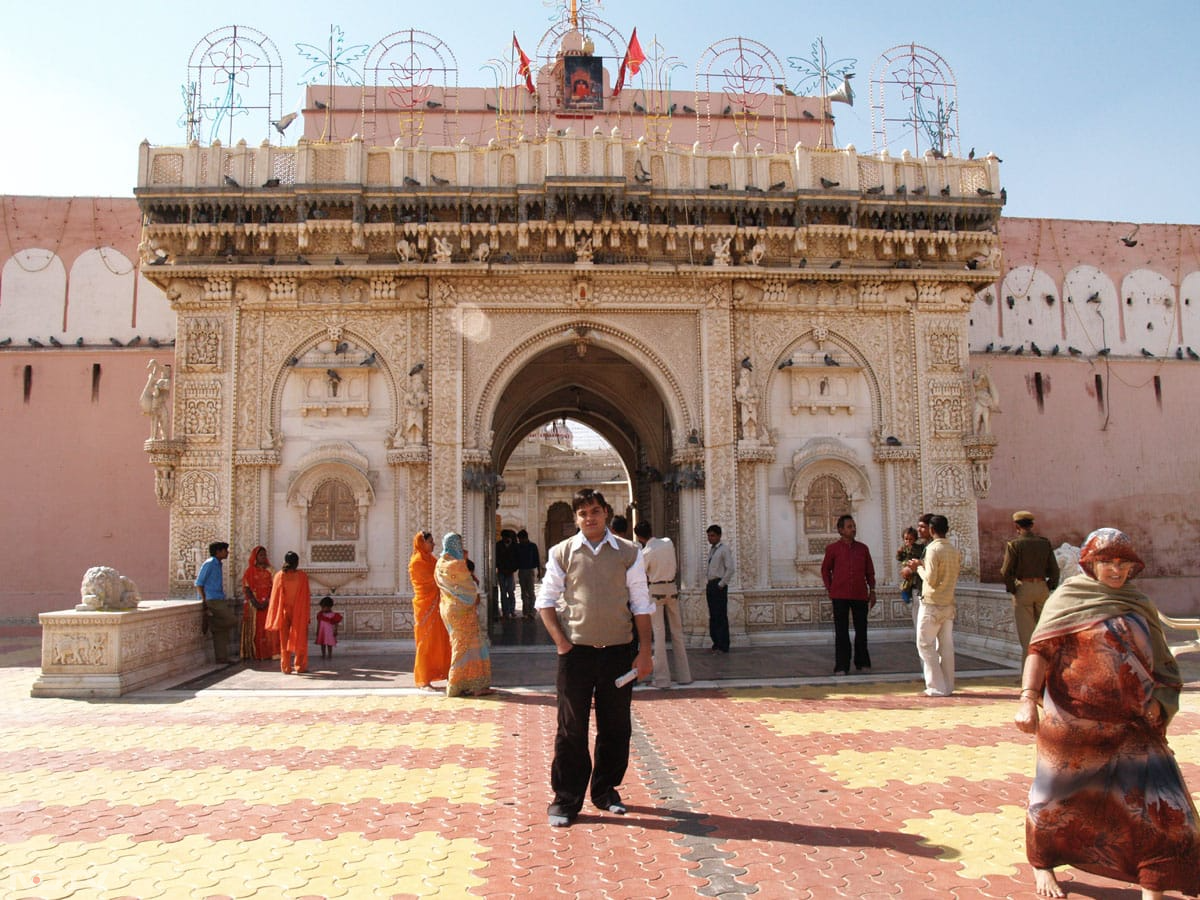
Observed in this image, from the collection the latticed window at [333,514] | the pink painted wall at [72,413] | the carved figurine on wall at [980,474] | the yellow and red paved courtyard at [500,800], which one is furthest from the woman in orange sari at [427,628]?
the pink painted wall at [72,413]

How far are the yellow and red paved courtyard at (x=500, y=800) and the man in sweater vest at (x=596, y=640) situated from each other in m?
0.31

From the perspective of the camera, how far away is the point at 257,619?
37.3 feet

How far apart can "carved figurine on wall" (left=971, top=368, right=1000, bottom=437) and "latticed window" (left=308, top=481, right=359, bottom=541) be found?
8778 millimetres

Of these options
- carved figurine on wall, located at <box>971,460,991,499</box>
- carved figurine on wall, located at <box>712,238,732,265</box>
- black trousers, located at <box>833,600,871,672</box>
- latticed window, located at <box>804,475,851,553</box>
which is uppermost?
carved figurine on wall, located at <box>712,238,732,265</box>

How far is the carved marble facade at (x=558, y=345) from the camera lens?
12438mm

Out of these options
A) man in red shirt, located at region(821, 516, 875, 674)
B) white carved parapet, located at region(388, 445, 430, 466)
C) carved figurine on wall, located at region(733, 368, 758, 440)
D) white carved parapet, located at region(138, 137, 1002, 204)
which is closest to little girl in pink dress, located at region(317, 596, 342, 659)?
white carved parapet, located at region(388, 445, 430, 466)

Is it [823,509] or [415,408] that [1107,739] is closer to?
A: [823,509]

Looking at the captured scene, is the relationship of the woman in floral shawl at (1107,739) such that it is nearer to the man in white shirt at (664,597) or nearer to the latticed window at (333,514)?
the man in white shirt at (664,597)

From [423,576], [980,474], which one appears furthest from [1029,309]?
[423,576]

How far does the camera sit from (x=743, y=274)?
42.5ft

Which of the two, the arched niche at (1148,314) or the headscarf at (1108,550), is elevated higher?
the arched niche at (1148,314)

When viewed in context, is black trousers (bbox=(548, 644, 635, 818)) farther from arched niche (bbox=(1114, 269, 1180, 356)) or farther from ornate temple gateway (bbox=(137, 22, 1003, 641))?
arched niche (bbox=(1114, 269, 1180, 356))

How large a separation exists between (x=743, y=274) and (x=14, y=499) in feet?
42.6

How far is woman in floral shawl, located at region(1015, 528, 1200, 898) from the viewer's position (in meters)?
3.32
